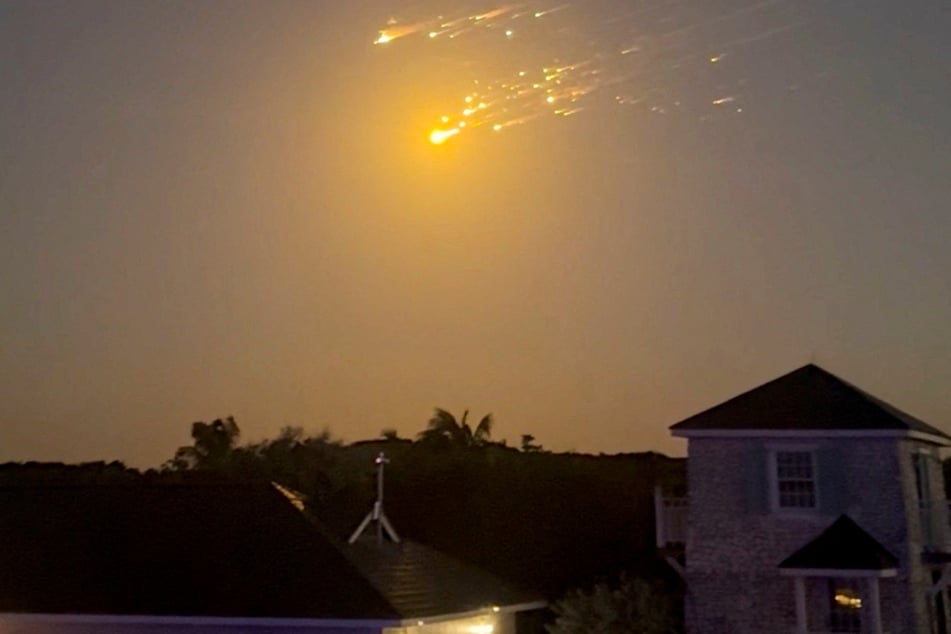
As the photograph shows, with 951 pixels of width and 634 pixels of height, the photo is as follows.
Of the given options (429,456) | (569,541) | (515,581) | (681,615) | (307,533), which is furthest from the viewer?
(429,456)

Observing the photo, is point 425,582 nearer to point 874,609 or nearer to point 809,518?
point 809,518

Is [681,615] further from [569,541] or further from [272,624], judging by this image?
[272,624]

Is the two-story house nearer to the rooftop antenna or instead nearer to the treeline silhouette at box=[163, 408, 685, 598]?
the treeline silhouette at box=[163, 408, 685, 598]

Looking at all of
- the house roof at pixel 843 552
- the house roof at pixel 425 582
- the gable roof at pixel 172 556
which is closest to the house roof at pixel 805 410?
the house roof at pixel 843 552

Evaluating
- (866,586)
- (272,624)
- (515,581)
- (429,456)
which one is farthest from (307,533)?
(429,456)

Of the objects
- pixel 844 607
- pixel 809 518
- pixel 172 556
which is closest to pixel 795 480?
pixel 809 518

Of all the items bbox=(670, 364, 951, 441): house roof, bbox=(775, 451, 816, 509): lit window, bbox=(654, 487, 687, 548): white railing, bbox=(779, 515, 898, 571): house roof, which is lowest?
bbox=(779, 515, 898, 571): house roof

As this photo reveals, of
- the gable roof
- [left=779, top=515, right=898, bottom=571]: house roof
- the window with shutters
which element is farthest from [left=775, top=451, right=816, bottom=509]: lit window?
the gable roof
